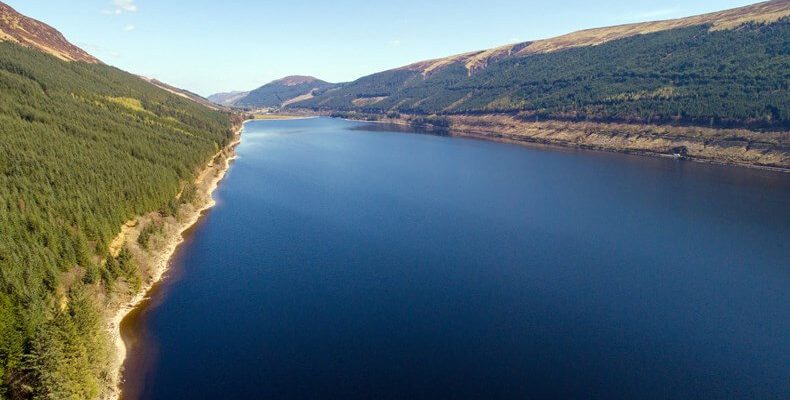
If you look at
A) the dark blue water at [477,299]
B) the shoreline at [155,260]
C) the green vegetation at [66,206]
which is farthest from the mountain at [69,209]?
the dark blue water at [477,299]

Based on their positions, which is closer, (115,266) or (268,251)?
(115,266)

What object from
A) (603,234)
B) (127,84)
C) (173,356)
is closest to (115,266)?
(173,356)

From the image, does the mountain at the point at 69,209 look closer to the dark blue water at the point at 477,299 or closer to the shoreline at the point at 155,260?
the shoreline at the point at 155,260

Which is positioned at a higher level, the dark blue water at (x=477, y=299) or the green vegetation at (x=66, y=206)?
the green vegetation at (x=66, y=206)

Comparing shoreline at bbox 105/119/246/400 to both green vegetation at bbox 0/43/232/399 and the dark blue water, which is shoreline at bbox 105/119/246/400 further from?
green vegetation at bbox 0/43/232/399

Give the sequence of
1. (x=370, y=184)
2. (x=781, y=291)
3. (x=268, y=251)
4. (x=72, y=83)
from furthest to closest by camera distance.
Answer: (x=72, y=83)
(x=370, y=184)
(x=268, y=251)
(x=781, y=291)

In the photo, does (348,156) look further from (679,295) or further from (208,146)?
(679,295)

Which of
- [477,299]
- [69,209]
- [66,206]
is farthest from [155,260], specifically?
[477,299]
